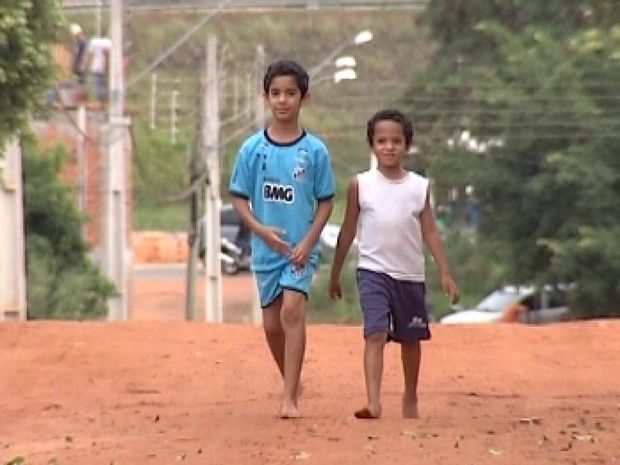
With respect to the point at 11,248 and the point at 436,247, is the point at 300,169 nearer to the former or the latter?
the point at 436,247

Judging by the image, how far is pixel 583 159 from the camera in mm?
33250

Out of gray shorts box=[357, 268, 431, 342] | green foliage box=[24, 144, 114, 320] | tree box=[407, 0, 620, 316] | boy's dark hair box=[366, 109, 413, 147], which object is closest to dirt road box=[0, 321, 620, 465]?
gray shorts box=[357, 268, 431, 342]

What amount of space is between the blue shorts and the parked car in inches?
1047

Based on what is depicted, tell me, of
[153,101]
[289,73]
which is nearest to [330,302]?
[153,101]

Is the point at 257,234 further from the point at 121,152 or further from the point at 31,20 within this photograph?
the point at 121,152

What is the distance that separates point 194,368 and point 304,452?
178 inches

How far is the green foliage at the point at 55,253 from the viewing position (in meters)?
29.7

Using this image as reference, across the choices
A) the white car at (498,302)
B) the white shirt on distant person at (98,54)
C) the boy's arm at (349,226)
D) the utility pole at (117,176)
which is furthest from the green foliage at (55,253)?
the boy's arm at (349,226)

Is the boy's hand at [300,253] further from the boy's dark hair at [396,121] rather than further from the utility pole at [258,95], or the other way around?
→ the utility pole at [258,95]

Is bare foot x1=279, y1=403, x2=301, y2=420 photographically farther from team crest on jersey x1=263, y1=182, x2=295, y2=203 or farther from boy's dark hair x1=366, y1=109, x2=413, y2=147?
boy's dark hair x1=366, y1=109, x2=413, y2=147

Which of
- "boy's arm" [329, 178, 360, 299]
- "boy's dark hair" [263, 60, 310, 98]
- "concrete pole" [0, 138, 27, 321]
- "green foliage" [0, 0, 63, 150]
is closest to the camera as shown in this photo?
Answer: "boy's dark hair" [263, 60, 310, 98]

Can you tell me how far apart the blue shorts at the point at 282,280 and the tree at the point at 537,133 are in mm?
22887

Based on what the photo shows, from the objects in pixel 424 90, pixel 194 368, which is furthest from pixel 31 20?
pixel 424 90

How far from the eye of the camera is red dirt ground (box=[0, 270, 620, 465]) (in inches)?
302
